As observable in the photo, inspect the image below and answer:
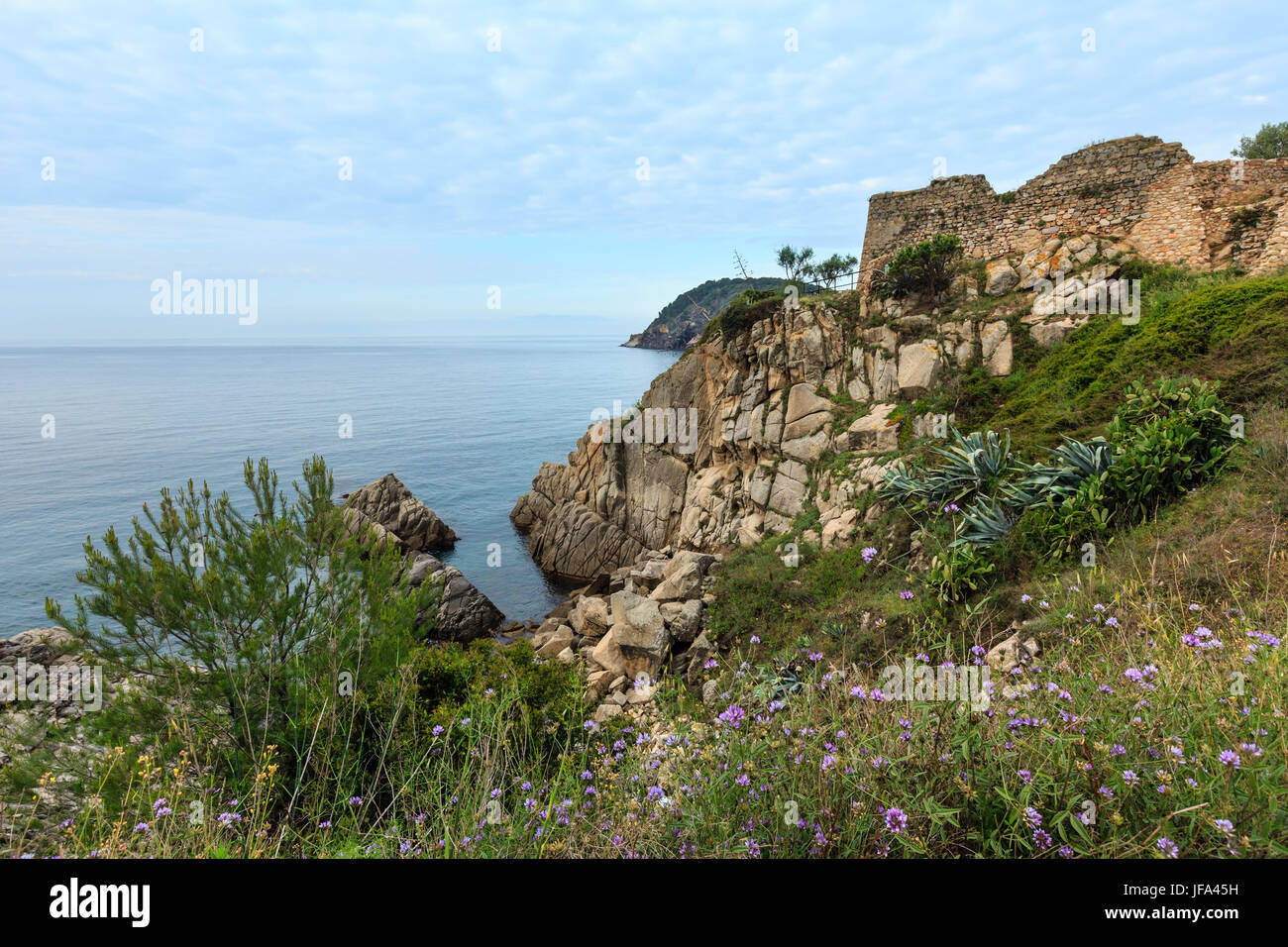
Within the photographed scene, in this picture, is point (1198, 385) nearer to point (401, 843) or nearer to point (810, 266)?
point (401, 843)

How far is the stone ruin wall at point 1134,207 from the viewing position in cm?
1559

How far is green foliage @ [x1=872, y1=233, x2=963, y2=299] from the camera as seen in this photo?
1891cm

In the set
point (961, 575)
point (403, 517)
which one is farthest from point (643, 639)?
point (403, 517)

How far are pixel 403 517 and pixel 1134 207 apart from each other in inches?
1241

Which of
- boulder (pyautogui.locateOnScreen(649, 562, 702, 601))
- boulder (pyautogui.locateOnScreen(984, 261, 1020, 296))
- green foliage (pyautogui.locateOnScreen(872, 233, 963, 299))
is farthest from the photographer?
green foliage (pyautogui.locateOnScreen(872, 233, 963, 299))

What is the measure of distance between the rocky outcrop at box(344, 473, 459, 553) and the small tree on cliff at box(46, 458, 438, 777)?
23008mm

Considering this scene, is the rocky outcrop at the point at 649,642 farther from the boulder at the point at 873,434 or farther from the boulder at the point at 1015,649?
the boulder at the point at 1015,649

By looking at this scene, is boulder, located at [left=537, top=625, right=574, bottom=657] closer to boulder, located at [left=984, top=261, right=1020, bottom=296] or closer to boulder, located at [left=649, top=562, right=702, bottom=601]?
boulder, located at [left=649, top=562, right=702, bottom=601]

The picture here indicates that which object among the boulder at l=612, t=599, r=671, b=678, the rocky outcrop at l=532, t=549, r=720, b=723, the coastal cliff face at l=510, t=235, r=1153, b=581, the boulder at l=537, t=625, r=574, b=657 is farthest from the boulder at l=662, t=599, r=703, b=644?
the boulder at l=537, t=625, r=574, b=657

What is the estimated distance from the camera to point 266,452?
48094 mm

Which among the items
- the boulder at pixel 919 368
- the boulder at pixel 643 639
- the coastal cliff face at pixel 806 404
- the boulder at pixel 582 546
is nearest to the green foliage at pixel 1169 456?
the coastal cliff face at pixel 806 404
